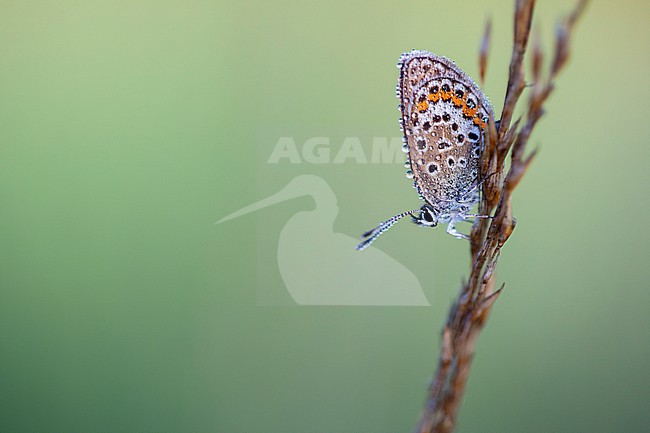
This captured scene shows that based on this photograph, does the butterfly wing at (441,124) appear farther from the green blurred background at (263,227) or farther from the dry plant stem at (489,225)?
the green blurred background at (263,227)

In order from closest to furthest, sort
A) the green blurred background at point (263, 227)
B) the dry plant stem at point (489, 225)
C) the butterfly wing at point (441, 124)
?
1. the dry plant stem at point (489, 225)
2. the butterfly wing at point (441, 124)
3. the green blurred background at point (263, 227)

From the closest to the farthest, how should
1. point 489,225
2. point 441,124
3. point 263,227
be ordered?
point 489,225 → point 441,124 → point 263,227

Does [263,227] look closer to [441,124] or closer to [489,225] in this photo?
[441,124]

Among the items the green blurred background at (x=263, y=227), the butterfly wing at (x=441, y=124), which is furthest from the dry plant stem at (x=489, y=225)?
the green blurred background at (x=263, y=227)

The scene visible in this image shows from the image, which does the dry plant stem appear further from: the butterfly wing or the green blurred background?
the green blurred background

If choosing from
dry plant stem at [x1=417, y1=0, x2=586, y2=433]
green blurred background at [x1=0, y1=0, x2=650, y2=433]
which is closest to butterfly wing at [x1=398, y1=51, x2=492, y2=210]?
dry plant stem at [x1=417, y1=0, x2=586, y2=433]

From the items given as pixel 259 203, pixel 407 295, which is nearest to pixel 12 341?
pixel 259 203

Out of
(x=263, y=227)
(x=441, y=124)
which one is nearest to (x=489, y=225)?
(x=441, y=124)
